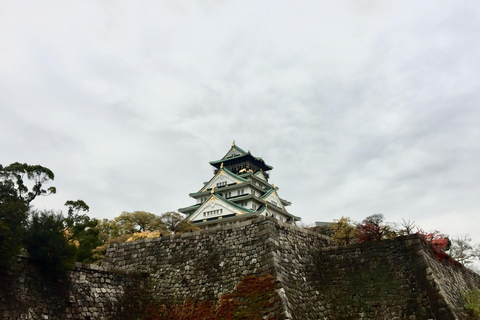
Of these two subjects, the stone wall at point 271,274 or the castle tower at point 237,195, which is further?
the castle tower at point 237,195

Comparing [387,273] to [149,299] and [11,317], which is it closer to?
[149,299]

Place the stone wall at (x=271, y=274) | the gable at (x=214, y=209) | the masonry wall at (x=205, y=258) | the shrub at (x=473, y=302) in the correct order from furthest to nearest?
the gable at (x=214, y=209) < the shrub at (x=473, y=302) < the masonry wall at (x=205, y=258) < the stone wall at (x=271, y=274)

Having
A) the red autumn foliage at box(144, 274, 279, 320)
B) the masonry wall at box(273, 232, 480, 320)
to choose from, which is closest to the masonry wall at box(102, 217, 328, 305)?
the red autumn foliage at box(144, 274, 279, 320)

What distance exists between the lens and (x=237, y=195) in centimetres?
4678

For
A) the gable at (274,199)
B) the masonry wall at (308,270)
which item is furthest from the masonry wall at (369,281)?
the gable at (274,199)

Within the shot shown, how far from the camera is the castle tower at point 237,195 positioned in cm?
4066

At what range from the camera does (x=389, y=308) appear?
1170 centimetres

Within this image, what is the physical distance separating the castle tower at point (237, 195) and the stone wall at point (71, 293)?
87.6ft

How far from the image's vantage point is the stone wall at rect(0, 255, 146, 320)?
951cm

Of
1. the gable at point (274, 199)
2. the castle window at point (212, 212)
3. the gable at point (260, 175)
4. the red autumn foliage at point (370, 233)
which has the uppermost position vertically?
the gable at point (260, 175)

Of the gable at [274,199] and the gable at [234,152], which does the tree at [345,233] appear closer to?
the gable at [274,199]

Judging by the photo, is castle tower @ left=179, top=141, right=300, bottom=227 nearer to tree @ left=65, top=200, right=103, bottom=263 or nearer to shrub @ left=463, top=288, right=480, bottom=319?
tree @ left=65, top=200, right=103, bottom=263

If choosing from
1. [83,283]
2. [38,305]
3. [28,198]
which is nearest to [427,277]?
[83,283]

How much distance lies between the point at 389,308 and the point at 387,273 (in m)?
1.19
